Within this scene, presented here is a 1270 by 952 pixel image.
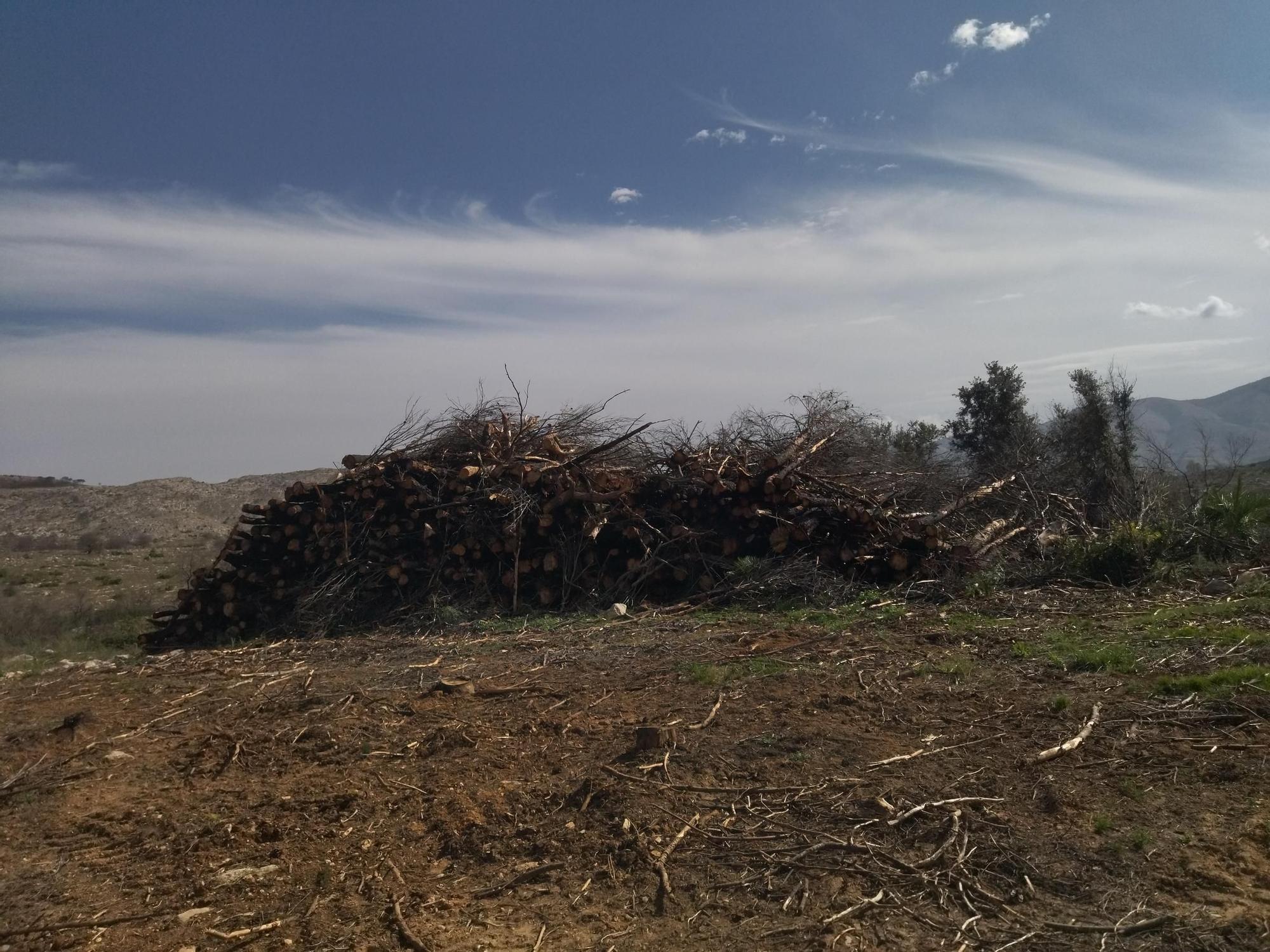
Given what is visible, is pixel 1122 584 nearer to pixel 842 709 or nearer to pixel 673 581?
pixel 673 581

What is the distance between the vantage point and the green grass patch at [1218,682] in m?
4.88

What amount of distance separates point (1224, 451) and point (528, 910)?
12955 millimetres

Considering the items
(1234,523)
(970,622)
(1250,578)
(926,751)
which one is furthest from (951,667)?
(1234,523)

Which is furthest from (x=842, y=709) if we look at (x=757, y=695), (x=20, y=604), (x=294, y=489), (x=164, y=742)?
(x=20, y=604)

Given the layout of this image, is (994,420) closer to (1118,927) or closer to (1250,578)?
(1250,578)

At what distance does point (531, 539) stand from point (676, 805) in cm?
646

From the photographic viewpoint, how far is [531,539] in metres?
10.2

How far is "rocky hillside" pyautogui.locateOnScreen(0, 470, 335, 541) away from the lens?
28.9 meters

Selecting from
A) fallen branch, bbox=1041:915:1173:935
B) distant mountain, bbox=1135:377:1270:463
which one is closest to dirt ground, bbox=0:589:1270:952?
fallen branch, bbox=1041:915:1173:935

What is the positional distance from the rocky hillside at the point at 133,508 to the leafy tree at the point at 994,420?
2067 centimetres

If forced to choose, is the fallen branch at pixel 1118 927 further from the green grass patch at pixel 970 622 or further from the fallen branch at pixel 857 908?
the green grass patch at pixel 970 622

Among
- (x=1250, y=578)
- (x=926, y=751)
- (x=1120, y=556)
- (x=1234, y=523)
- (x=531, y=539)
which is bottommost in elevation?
(x=1250, y=578)

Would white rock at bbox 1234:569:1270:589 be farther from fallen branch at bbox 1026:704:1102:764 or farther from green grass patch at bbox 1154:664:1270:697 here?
fallen branch at bbox 1026:704:1102:764

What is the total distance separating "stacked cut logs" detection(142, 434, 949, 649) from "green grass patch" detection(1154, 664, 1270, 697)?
4.38m
